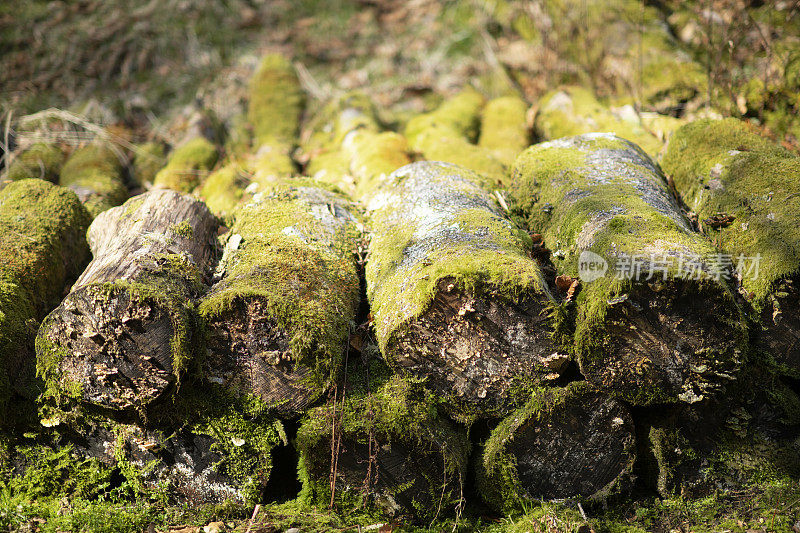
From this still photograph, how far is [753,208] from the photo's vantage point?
3.11m

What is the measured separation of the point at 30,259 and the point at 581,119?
490cm

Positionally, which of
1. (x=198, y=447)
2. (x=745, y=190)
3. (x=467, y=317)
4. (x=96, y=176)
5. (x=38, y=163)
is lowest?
(x=198, y=447)

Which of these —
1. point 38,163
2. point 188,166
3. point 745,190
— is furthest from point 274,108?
point 745,190

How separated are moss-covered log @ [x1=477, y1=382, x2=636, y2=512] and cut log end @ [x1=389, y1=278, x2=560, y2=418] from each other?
0.13 meters

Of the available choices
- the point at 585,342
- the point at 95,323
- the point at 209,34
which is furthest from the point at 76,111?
the point at 585,342

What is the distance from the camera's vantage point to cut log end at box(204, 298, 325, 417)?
2.67 metres

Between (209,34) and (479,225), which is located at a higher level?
(209,34)

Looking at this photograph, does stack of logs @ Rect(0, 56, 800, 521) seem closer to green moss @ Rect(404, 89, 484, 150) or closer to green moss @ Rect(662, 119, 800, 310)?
green moss @ Rect(662, 119, 800, 310)

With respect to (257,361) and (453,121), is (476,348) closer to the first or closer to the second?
(257,361)

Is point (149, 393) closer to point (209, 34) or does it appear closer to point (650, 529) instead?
point (650, 529)

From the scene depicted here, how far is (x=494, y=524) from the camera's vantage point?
2.77 metres

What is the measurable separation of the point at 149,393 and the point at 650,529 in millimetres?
2632

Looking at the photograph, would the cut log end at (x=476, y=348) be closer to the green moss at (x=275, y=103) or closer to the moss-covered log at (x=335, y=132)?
the moss-covered log at (x=335, y=132)

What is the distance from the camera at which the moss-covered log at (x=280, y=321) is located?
8.70ft
